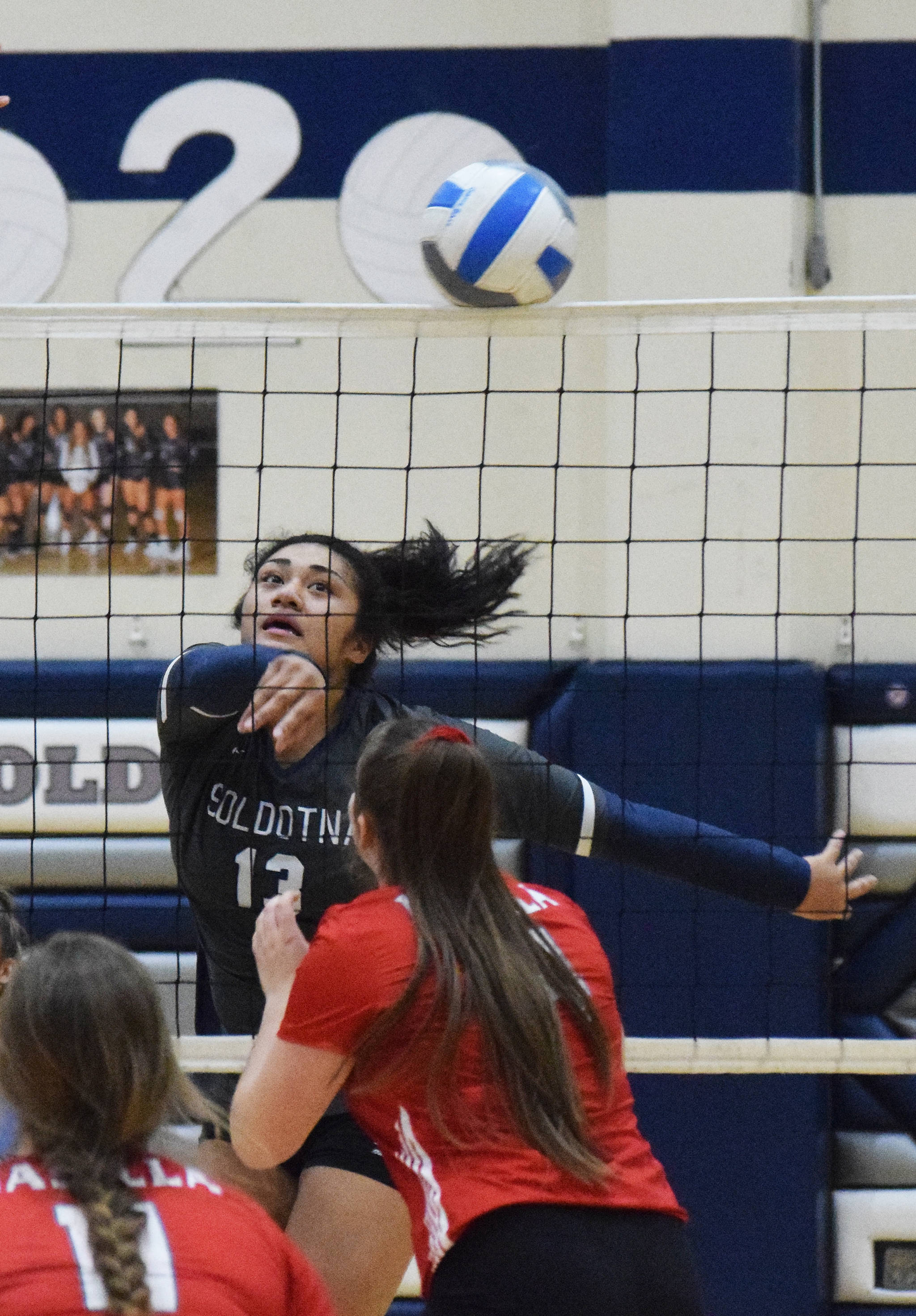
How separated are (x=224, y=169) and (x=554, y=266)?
1.42 metres

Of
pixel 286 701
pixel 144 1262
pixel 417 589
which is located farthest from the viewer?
pixel 417 589

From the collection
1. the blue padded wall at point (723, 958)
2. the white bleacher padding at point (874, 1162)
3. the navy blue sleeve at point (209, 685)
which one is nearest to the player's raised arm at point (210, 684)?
the navy blue sleeve at point (209, 685)

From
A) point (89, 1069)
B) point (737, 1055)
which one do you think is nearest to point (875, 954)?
point (737, 1055)

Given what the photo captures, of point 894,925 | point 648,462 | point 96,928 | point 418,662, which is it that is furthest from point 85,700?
point 894,925

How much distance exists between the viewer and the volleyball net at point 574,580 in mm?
3688

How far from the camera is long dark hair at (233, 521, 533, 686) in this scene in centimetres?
313

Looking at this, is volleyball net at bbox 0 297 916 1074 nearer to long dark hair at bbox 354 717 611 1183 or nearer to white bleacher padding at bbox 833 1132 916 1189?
white bleacher padding at bbox 833 1132 916 1189

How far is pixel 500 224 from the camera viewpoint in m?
2.71

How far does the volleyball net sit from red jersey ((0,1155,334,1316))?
199 centimetres

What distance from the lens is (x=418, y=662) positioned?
3.79 meters

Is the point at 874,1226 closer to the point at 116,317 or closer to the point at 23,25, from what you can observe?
the point at 116,317

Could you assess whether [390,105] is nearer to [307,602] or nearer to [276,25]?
[276,25]

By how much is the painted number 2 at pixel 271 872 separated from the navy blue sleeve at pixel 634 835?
1.26 feet

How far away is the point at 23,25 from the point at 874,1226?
3.47 metres
